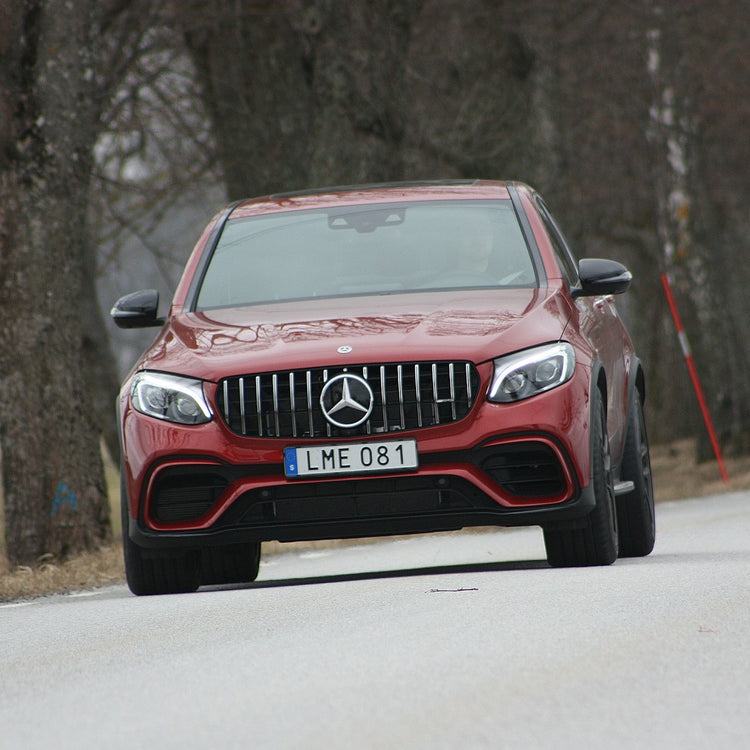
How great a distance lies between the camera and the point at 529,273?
28.8 feet

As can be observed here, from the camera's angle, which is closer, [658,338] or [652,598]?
[652,598]

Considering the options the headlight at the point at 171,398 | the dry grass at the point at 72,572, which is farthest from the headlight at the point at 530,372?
the dry grass at the point at 72,572

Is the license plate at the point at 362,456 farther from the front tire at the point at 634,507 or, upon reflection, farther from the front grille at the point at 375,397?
the front tire at the point at 634,507

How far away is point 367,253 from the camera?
29.9ft

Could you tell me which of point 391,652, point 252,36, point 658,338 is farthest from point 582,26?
point 391,652

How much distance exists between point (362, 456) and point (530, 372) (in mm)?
779

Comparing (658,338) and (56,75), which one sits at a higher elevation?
(56,75)

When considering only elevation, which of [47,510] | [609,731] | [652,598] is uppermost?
[609,731]

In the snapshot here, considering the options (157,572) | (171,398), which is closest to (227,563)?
(157,572)

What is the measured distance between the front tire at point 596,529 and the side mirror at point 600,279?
0.67 metres

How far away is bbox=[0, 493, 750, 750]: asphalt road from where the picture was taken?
4.31 metres

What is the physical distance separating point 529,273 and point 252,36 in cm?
1215

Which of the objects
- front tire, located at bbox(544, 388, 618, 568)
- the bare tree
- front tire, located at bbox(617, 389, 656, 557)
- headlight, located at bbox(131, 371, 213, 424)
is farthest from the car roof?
the bare tree

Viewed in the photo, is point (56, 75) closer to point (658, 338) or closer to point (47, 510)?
point (47, 510)
